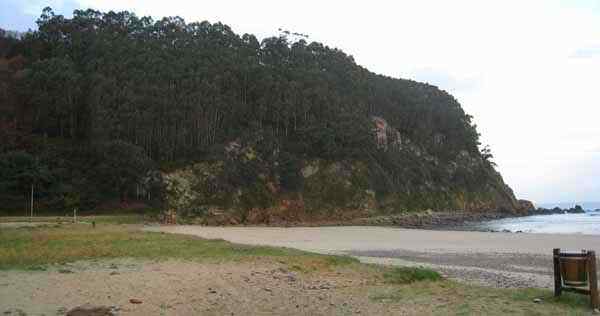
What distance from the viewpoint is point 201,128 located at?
245ft

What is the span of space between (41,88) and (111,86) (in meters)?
9.40

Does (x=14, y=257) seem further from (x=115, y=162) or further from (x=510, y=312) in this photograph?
(x=115, y=162)

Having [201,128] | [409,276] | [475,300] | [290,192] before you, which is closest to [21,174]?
[201,128]

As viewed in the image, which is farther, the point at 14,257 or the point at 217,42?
the point at 217,42

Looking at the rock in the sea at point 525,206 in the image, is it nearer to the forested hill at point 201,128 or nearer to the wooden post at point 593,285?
the forested hill at point 201,128

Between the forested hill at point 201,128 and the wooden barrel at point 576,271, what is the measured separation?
52836 mm

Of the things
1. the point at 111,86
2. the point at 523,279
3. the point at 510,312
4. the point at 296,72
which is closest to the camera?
the point at 510,312

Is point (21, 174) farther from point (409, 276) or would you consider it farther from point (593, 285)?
point (593, 285)

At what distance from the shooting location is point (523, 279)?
16.6 metres

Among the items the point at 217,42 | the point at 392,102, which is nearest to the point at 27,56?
the point at 217,42

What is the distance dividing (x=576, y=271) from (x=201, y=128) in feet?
221

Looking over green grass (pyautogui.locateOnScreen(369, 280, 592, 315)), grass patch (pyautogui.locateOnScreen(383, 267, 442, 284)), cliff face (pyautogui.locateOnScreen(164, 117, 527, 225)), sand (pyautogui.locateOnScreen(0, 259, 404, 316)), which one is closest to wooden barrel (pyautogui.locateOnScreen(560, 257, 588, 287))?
green grass (pyautogui.locateOnScreen(369, 280, 592, 315))

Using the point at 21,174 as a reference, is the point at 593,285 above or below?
below

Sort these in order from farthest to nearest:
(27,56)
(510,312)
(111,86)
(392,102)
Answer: (392,102), (27,56), (111,86), (510,312)
